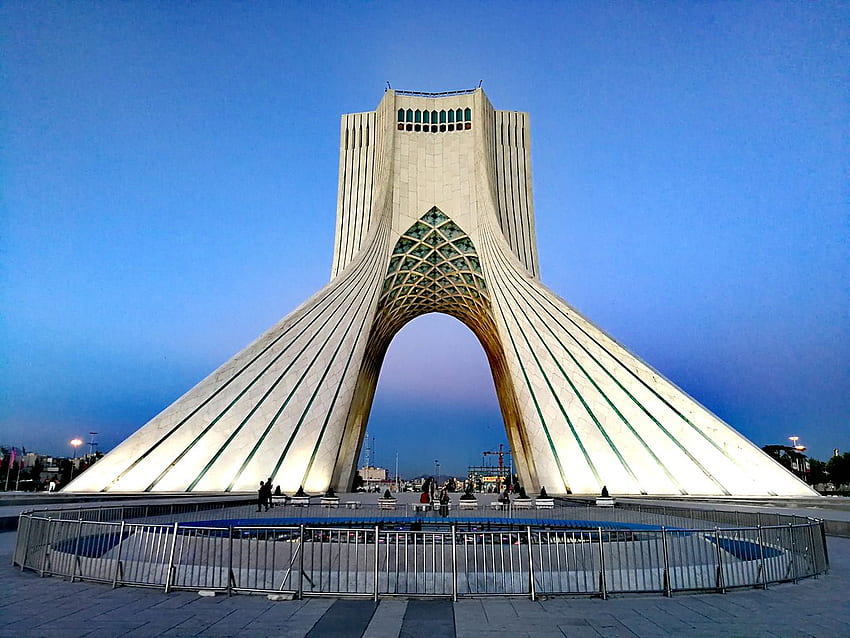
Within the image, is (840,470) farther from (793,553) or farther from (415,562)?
(415,562)

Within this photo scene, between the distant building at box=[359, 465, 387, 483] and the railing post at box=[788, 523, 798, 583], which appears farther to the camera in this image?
the distant building at box=[359, 465, 387, 483]

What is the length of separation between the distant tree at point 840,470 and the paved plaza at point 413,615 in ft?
166

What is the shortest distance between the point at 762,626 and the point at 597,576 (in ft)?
6.08

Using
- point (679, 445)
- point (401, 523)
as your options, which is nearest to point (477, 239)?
point (679, 445)

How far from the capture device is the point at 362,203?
99.6 feet

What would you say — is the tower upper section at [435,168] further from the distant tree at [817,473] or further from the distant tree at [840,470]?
the distant tree at [817,473]

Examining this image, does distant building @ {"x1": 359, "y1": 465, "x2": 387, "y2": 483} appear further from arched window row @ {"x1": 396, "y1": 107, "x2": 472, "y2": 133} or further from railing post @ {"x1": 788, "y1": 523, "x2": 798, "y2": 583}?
railing post @ {"x1": 788, "y1": 523, "x2": 798, "y2": 583}

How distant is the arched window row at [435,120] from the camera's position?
30797mm

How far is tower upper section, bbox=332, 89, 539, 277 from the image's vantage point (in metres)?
28.7

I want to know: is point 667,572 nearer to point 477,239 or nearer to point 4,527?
point 4,527

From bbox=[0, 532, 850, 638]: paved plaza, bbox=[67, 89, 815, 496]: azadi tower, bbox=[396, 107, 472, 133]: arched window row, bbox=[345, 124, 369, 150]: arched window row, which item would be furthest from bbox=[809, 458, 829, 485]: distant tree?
bbox=[0, 532, 850, 638]: paved plaza

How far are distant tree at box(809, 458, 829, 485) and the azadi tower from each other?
3923 cm

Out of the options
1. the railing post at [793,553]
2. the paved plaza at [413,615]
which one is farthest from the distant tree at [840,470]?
the paved plaza at [413,615]

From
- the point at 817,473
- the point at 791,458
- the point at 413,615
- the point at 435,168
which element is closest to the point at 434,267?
the point at 435,168
